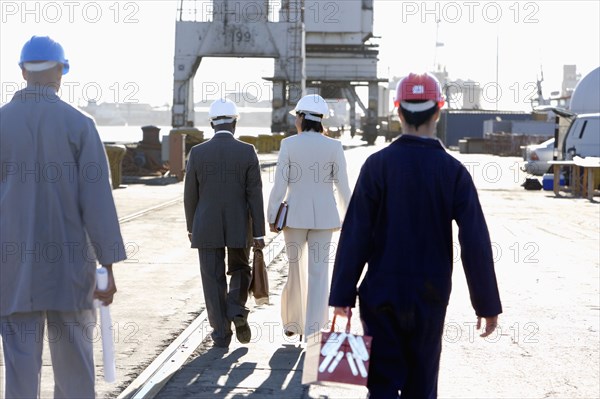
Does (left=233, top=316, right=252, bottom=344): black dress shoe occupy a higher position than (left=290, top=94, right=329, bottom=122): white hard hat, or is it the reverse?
(left=290, top=94, right=329, bottom=122): white hard hat

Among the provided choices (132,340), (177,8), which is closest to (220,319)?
(132,340)

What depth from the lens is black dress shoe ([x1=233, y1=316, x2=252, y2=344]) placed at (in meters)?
8.69

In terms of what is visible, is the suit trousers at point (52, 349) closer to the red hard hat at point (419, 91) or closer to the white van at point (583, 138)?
the red hard hat at point (419, 91)

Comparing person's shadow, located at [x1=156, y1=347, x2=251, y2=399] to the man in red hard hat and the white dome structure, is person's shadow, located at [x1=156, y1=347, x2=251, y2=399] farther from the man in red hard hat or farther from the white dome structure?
the white dome structure

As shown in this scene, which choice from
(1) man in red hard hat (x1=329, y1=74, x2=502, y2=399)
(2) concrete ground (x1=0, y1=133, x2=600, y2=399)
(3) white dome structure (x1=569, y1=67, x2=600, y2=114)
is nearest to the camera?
(1) man in red hard hat (x1=329, y1=74, x2=502, y2=399)

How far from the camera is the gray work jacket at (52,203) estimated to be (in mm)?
5117

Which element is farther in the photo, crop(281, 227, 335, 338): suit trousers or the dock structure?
the dock structure

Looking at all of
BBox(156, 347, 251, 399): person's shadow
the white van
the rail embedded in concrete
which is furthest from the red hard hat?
the white van

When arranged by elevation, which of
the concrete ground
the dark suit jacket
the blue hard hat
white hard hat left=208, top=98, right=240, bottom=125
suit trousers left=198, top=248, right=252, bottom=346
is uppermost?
the blue hard hat

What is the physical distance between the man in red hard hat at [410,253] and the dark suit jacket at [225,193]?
356 cm

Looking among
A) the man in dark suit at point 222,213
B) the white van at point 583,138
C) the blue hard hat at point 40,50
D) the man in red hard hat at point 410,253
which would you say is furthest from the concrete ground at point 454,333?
the white van at point 583,138

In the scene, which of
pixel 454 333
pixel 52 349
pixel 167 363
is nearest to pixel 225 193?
pixel 167 363

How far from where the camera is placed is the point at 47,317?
206 inches

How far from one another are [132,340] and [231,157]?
179cm
